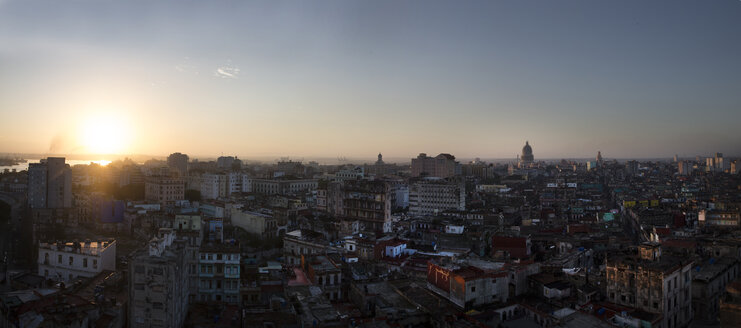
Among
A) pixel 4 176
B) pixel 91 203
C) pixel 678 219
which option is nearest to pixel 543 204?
pixel 678 219

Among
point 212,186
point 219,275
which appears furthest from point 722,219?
point 212,186

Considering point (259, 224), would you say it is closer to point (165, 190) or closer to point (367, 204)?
point (367, 204)

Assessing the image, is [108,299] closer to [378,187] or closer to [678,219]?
[378,187]

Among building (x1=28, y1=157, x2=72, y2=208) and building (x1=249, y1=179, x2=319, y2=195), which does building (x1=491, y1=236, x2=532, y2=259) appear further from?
building (x1=249, y1=179, x2=319, y2=195)

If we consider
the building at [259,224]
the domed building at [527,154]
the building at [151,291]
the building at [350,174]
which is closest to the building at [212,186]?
the building at [350,174]

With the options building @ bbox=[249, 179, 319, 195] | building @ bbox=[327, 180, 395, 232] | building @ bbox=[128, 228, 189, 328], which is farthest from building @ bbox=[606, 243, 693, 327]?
building @ bbox=[249, 179, 319, 195]

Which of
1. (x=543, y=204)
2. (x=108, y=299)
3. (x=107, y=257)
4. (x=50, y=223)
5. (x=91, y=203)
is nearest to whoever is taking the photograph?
(x=108, y=299)
